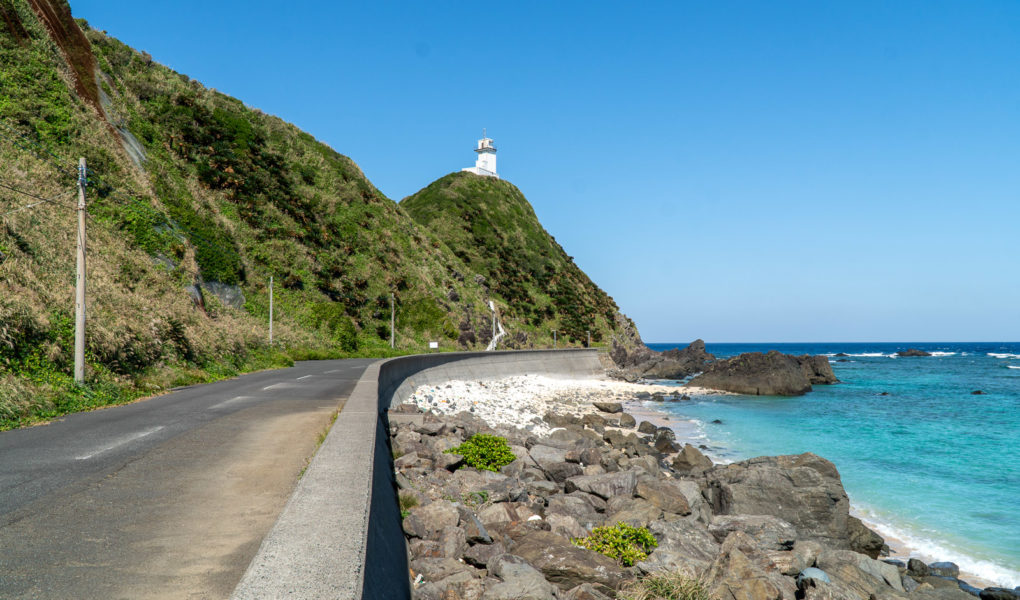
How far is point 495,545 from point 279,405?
10.1 meters

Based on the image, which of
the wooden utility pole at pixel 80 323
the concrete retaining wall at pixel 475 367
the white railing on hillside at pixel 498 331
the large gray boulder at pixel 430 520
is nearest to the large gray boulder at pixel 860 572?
the large gray boulder at pixel 430 520

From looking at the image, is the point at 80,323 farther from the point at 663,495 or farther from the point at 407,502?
the point at 663,495

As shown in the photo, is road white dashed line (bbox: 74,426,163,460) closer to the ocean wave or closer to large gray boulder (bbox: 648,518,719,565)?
large gray boulder (bbox: 648,518,719,565)

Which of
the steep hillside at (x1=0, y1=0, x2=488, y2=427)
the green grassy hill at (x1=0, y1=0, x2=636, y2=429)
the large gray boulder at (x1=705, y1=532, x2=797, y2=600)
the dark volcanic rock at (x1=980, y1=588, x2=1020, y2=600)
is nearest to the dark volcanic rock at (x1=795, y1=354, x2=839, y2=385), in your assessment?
the green grassy hill at (x1=0, y1=0, x2=636, y2=429)

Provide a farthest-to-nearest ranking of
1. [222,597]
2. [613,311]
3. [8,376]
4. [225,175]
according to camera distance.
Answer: [613,311] → [225,175] → [8,376] → [222,597]

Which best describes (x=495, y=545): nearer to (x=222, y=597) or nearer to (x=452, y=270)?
(x=222, y=597)

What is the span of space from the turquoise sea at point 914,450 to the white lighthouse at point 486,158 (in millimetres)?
88965

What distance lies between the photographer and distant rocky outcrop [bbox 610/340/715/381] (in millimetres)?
75250

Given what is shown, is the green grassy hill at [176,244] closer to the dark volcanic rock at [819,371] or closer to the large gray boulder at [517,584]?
the large gray boulder at [517,584]

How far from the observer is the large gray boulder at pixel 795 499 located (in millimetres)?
13281

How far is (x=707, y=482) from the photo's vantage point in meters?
15.6

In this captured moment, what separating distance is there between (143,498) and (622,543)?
6.18 meters

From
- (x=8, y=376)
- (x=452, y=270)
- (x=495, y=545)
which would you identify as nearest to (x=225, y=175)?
(x=452, y=270)

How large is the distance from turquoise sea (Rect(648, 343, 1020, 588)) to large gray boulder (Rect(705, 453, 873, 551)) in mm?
2074
